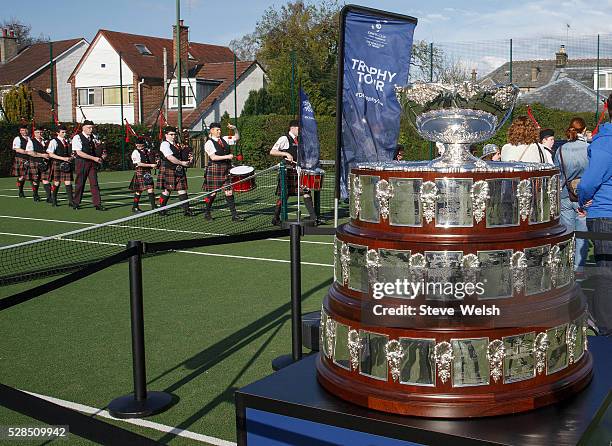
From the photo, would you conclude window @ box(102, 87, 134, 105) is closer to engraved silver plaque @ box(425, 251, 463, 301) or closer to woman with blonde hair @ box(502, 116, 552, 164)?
woman with blonde hair @ box(502, 116, 552, 164)

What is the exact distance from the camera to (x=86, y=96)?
54.4 metres

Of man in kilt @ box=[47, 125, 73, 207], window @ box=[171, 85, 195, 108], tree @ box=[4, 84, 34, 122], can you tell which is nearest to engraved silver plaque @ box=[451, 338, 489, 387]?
man in kilt @ box=[47, 125, 73, 207]

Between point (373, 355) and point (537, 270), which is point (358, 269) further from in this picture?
point (537, 270)

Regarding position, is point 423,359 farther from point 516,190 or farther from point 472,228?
point 516,190

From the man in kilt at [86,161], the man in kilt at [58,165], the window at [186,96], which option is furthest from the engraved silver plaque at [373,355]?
the window at [186,96]

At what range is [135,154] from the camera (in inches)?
683

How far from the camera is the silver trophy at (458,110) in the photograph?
275cm

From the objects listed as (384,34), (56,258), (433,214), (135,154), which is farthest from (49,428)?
(135,154)

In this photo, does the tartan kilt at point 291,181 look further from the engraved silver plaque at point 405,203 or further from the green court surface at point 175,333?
the engraved silver plaque at point 405,203

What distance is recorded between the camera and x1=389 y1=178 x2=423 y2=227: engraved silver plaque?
2.58 metres

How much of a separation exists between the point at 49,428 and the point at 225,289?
14.0 feet

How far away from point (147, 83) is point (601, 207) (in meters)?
48.9

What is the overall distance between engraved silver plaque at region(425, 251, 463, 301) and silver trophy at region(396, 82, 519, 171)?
370 mm

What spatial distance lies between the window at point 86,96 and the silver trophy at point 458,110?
2125 inches
